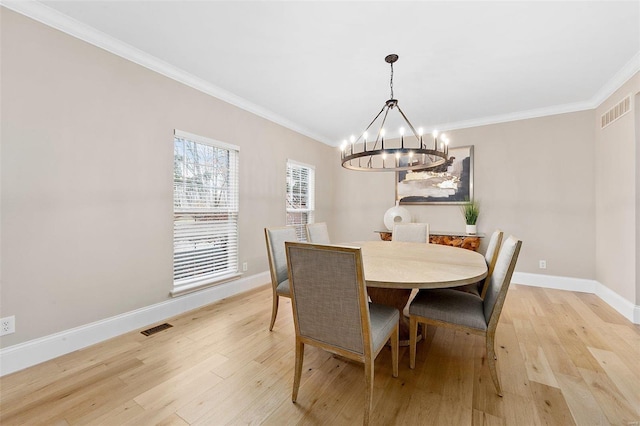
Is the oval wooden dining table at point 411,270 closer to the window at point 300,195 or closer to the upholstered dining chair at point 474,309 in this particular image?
the upholstered dining chair at point 474,309

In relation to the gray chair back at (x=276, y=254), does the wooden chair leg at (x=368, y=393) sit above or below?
below

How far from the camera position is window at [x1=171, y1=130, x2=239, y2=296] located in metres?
2.77

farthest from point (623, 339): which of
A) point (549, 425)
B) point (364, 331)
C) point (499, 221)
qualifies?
point (364, 331)

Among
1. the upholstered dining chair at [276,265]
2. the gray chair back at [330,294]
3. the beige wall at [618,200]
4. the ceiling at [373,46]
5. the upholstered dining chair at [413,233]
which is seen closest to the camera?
the gray chair back at [330,294]

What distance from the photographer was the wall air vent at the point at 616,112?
2.69 metres

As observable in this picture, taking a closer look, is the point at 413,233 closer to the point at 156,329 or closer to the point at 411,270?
the point at 411,270

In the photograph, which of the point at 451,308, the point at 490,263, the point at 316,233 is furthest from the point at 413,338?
the point at 316,233

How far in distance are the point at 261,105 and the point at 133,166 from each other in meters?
1.78

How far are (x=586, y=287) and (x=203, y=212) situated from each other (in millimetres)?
4933

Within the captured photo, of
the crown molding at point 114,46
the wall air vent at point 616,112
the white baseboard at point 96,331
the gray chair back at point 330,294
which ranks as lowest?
the white baseboard at point 96,331

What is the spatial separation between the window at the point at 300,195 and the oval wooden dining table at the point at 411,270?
2.04m

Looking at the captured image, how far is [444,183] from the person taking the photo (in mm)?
4262

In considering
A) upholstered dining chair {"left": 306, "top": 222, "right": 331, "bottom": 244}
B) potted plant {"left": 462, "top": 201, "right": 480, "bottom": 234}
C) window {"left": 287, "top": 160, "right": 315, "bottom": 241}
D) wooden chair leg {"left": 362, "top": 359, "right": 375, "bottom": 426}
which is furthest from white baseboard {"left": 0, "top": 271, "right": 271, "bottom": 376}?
potted plant {"left": 462, "top": 201, "right": 480, "bottom": 234}

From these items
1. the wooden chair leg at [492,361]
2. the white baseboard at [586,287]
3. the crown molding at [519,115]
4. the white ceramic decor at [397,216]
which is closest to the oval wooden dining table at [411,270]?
the wooden chair leg at [492,361]
